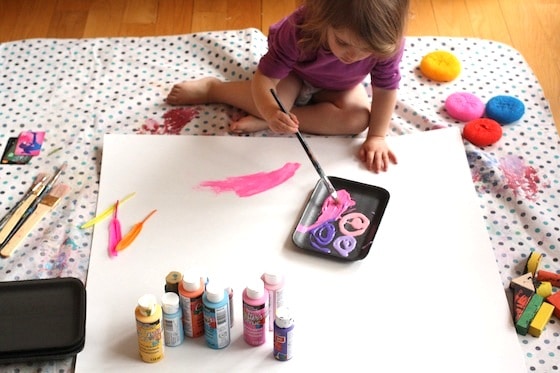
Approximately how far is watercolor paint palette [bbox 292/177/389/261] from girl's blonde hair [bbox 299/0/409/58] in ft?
0.96

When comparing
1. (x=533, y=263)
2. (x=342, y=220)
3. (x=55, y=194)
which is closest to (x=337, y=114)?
(x=342, y=220)

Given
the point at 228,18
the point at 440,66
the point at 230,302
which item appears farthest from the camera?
the point at 228,18

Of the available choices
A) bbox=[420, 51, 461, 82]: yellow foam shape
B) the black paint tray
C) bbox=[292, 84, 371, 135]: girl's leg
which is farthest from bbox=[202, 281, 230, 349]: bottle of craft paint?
bbox=[420, 51, 461, 82]: yellow foam shape

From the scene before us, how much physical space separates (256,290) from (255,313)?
0.18 ft

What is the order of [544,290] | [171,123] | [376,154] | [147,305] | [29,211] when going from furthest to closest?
[171,123] → [376,154] → [29,211] → [544,290] → [147,305]

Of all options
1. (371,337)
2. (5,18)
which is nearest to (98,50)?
(5,18)

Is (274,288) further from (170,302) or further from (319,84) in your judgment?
(319,84)

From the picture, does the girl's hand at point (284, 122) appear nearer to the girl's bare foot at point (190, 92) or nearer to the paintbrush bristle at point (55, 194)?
the girl's bare foot at point (190, 92)

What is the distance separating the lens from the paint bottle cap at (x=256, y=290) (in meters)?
1.12

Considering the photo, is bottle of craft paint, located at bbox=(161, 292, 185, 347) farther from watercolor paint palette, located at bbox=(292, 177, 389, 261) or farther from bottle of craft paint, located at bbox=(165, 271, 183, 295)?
watercolor paint palette, located at bbox=(292, 177, 389, 261)

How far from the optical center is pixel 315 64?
153 centimetres

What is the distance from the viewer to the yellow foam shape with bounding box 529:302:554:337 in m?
1.26

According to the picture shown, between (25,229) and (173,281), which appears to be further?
(25,229)

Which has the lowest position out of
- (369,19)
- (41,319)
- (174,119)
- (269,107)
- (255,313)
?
(41,319)
